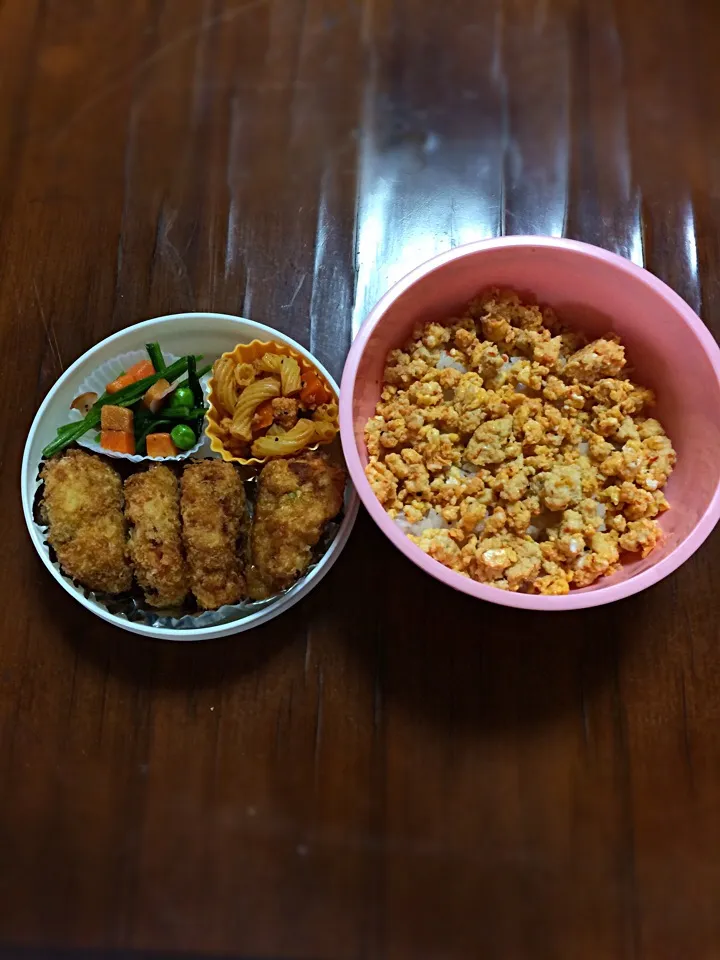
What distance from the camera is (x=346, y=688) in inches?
48.3

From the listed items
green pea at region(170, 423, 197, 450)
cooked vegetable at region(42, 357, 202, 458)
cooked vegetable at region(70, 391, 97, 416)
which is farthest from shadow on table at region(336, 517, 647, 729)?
cooked vegetable at region(70, 391, 97, 416)

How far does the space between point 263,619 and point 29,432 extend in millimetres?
556

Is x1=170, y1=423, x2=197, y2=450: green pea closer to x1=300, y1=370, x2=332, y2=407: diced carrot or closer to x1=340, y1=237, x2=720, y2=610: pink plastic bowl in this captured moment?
x1=300, y1=370, x2=332, y2=407: diced carrot

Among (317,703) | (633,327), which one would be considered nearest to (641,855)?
(317,703)

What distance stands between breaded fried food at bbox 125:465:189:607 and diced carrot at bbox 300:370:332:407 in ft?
0.96

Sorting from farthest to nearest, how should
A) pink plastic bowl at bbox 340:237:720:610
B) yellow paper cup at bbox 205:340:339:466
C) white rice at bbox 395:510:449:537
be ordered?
yellow paper cup at bbox 205:340:339:466, white rice at bbox 395:510:449:537, pink plastic bowl at bbox 340:237:720:610

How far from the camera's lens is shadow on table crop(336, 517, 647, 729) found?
1.22 metres

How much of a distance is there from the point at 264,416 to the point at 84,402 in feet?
1.13

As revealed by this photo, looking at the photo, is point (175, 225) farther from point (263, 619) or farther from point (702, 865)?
point (702, 865)

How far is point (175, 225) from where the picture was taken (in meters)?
1.44

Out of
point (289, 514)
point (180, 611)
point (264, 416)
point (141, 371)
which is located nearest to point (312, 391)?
point (264, 416)

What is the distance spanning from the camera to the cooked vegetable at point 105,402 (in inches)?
49.4

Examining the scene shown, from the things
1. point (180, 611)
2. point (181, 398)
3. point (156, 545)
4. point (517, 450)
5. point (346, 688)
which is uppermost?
point (181, 398)

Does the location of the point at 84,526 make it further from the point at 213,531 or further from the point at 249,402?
the point at 249,402
